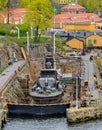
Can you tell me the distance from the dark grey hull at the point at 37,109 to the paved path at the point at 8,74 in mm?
3206

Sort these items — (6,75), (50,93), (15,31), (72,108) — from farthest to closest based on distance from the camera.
Result: (15,31) < (6,75) < (50,93) < (72,108)

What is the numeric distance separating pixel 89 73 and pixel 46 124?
70.6 feet

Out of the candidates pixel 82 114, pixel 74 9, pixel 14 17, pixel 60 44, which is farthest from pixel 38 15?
pixel 74 9

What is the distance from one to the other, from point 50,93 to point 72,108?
4.52m

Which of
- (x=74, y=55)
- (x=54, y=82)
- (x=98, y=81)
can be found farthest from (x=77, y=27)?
(x=54, y=82)

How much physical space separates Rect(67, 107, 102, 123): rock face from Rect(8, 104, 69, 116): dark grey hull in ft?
6.71

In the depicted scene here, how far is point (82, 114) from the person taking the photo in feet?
164

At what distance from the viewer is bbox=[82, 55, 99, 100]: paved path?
57178 mm

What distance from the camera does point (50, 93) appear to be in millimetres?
54281

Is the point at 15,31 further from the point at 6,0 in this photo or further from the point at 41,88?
the point at 41,88

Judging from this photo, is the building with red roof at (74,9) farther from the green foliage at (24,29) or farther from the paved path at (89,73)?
the paved path at (89,73)

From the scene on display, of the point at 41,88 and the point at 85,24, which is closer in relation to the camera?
the point at 41,88

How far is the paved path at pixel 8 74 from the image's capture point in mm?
57487

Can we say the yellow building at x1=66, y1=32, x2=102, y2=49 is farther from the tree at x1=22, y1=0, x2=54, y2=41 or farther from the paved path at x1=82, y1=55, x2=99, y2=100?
the tree at x1=22, y1=0, x2=54, y2=41
